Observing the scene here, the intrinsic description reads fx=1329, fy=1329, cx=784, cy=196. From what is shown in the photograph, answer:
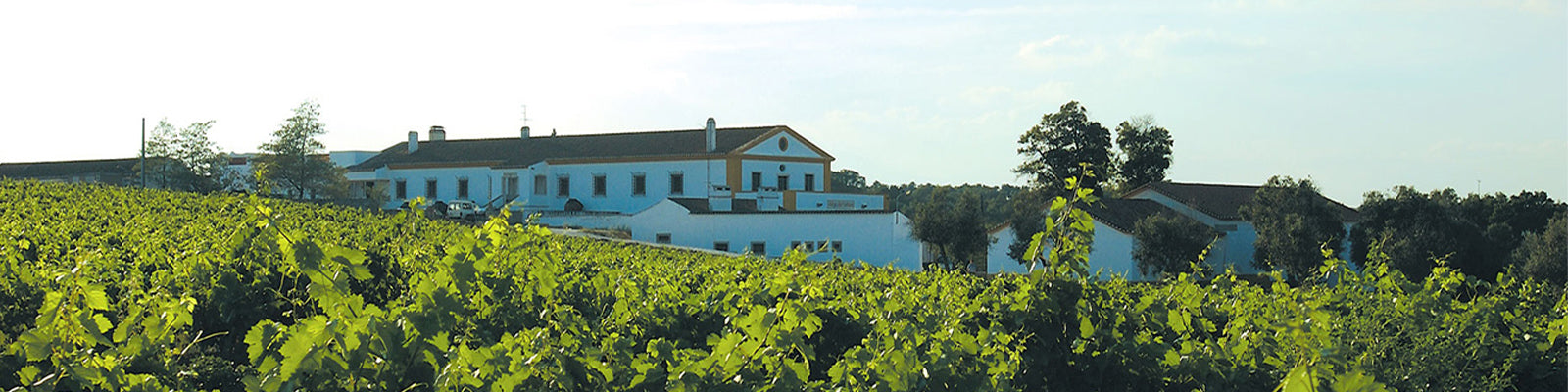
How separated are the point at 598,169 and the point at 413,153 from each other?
36.0 feet

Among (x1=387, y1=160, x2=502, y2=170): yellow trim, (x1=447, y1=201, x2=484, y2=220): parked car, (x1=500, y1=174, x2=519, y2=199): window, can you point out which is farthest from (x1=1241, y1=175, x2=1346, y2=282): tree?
(x1=387, y1=160, x2=502, y2=170): yellow trim

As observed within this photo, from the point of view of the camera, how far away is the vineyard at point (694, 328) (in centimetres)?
388

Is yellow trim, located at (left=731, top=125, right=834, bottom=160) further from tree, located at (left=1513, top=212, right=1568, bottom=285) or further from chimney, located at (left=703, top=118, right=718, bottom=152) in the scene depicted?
tree, located at (left=1513, top=212, right=1568, bottom=285)

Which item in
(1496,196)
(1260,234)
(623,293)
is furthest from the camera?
(1496,196)

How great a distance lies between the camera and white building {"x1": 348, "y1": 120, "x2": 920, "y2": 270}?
45.2m

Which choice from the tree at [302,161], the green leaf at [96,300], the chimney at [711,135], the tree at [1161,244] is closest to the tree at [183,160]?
the tree at [302,161]

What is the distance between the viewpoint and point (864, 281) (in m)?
9.57

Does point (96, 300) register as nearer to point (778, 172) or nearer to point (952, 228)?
point (952, 228)

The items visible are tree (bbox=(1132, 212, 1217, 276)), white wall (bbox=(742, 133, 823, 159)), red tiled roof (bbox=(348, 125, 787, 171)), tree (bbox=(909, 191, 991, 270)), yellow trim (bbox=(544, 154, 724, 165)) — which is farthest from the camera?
red tiled roof (bbox=(348, 125, 787, 171))

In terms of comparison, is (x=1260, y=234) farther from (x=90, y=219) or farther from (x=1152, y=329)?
(x=1152, y=329)

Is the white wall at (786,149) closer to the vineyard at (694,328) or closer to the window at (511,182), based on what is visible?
the window at (511,182)

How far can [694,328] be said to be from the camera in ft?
23.4

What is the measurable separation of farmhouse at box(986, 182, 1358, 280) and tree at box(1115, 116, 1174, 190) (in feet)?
15.8

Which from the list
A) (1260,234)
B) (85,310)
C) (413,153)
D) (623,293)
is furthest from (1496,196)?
(85,310)
